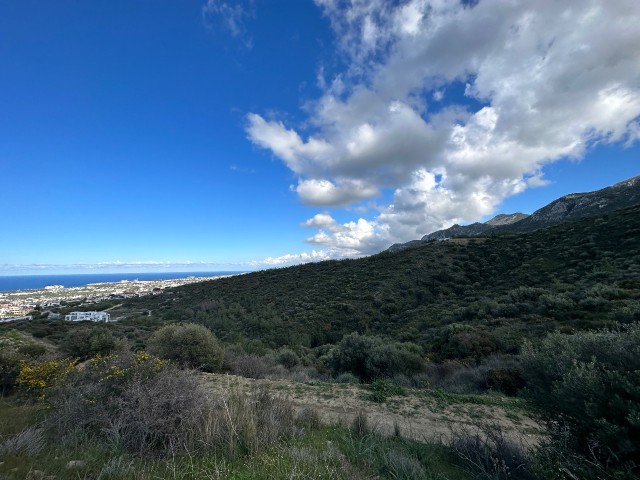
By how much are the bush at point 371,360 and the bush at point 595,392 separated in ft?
27.5

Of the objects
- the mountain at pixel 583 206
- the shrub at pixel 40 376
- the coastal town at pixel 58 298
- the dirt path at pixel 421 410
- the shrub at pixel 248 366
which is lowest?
the shrub at pixel 248 366

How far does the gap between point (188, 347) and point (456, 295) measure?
21417mm

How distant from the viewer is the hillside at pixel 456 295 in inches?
557

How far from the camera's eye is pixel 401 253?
125 ft

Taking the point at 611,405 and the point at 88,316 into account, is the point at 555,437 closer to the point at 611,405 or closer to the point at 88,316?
the point at 611,405

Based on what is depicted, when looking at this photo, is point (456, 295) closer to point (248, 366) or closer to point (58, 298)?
point (248, 366)

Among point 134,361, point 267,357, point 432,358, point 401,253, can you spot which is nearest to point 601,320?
point 432,358

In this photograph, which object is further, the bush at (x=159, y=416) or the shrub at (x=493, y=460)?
the bush at (x=159, y=416)

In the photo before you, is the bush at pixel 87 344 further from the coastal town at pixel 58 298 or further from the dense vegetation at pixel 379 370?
the coastal town at pixel 58 298

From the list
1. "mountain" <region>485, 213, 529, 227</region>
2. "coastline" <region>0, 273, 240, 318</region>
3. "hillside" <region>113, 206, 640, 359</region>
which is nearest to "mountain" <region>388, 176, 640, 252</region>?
"hillside" <region>113, 206, 640, 359</region>

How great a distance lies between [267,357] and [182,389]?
11.1 meters

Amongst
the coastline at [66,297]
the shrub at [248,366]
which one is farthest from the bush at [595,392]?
the coastline at [66,297]

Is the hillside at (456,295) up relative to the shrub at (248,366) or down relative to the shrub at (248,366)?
up

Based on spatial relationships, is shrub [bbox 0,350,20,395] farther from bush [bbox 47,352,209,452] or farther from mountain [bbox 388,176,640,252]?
mountain [bbox 388,176,640,252]
